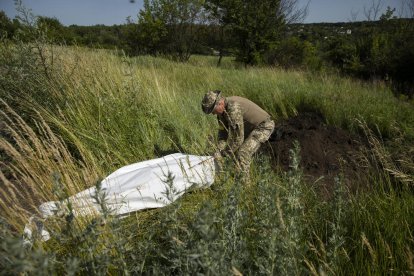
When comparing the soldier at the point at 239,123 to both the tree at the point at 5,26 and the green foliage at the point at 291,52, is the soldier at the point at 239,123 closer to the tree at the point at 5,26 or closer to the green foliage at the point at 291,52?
the tree at the point at 5,26

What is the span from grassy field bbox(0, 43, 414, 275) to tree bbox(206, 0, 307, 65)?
31.3 feet

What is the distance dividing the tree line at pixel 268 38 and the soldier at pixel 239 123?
707cm

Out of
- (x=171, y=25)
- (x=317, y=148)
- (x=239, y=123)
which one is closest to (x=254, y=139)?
(x=239, y=123)

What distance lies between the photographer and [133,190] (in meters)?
2.96

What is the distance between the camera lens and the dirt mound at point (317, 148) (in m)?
4.18

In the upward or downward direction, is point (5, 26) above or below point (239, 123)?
above

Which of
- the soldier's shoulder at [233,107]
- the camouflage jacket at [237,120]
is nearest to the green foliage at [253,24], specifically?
the camouflage jacket at [237,120]

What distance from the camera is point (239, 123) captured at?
11.9 feet

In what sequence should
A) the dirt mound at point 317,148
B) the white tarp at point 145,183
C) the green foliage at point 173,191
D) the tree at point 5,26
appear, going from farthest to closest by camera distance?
the tree at point 5,26 → the dirt mound at point 317,148 → the white tarp at point 145,183 → the green foliage at point 173,191

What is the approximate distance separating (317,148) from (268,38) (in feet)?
44.5

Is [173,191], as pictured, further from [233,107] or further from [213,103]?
[233,107]

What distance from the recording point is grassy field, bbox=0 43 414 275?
57.9 inches

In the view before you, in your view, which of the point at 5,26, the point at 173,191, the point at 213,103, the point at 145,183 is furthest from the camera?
the point at 5,26

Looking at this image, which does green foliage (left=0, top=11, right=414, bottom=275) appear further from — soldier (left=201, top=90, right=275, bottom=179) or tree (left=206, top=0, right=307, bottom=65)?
tree (left=206, top=0, right=307, bottom=65)
